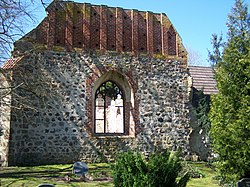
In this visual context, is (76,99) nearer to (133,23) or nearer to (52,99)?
(52,99)

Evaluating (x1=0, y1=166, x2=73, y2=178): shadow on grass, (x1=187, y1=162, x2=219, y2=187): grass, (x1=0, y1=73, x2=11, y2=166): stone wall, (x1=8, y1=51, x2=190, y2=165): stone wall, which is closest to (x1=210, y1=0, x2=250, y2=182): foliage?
(x1=187, y1=162, x2=219, y2=187): grass

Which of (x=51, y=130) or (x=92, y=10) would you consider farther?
(x=92, y=10)

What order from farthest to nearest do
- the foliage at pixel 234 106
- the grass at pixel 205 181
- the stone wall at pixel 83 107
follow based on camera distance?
the stone wall at pixel 83 107, the grass at pixel 205 181, the foliage at pixel 234 106

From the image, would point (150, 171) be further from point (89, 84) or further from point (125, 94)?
point (125, 94)

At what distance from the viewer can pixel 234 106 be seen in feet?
25.8

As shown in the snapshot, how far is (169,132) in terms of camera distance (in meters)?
14.2

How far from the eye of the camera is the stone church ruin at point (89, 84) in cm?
1241

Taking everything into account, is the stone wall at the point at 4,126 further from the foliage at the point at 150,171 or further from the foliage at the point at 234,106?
the foliage at the point at 234,106

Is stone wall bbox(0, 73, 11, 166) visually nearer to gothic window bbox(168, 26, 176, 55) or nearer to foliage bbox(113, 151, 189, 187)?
foliage bbox(113, 151, 189, 187)

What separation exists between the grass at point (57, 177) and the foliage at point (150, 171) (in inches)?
90.1

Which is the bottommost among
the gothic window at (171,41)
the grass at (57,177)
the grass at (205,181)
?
the grass at (205,181)

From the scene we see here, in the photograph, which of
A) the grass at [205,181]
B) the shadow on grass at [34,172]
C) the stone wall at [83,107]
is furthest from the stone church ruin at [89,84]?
the grass at [205,181]

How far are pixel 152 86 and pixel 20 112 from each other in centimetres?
561

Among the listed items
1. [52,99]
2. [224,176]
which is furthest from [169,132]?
[224,176]
